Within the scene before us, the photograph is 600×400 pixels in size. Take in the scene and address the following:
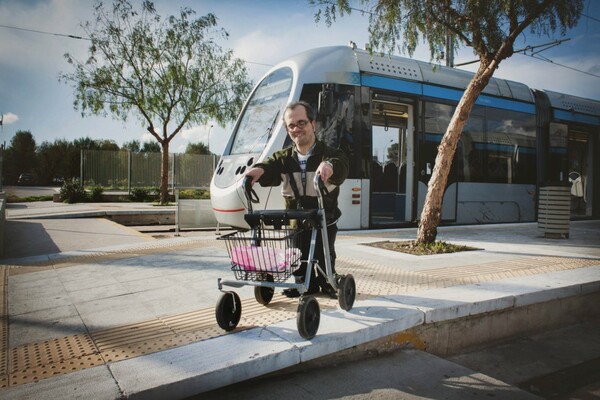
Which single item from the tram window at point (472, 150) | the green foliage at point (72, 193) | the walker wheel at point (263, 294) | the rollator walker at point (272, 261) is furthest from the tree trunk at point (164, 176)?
the rollator walker at point (272, 261)

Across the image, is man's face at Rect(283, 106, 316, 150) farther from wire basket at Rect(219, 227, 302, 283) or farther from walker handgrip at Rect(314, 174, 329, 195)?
wire basket at Rect(219, 227, 302, 283)

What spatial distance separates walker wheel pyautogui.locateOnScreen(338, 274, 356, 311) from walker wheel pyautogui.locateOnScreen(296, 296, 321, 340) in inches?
18.1

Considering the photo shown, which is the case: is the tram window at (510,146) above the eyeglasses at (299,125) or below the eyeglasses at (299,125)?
above

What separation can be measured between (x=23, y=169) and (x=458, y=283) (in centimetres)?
5580

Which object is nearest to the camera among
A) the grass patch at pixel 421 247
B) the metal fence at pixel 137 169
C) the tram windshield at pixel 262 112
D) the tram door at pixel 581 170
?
the grass patch at pixel 421 247

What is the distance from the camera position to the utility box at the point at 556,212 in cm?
862

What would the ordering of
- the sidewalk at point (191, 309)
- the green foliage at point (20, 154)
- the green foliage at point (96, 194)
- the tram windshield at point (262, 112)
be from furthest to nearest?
1. the green foliage at point (20, 154)
2. the green foliage at point (96, 194)
3. the tram windshield at point (262, 112)
4. the sidewalk at point (191, 309)

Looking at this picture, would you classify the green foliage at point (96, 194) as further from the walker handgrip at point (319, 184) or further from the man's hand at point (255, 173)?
the walker handgrip at point (319, 184)

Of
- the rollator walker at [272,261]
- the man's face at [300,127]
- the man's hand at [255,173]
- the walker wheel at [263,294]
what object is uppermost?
the man's face at [300,127]

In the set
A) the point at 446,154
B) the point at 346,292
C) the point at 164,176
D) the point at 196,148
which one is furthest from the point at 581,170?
the point at 196,148

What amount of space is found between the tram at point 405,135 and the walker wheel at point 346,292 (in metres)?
4.16

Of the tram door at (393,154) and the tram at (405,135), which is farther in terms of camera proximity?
the tram door at (393,154)

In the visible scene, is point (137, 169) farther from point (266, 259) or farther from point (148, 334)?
point (266, 259)

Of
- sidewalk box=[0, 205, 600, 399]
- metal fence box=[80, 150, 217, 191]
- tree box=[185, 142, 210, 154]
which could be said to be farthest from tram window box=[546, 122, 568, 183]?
tree box=[185, 142, 210, 154]
